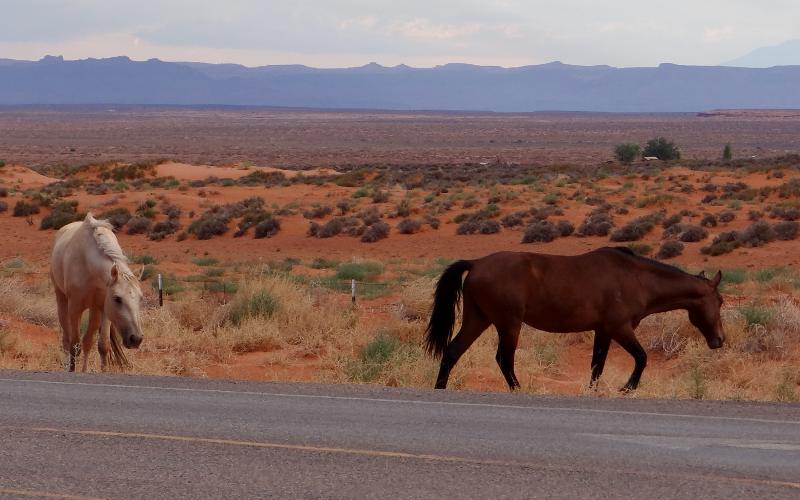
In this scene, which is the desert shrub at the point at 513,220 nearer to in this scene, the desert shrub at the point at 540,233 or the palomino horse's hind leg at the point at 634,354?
the desert shrub at the point at 540,233

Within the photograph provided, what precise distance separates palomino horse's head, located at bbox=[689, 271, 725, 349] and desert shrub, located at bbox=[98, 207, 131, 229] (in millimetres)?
32012

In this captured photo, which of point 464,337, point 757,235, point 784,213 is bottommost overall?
point 757,235

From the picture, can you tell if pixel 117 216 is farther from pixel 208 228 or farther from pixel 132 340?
pixel 132 340

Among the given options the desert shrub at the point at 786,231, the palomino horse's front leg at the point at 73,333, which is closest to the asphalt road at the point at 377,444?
the palomino horse's front leg at the point at 73,333

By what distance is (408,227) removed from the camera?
39.3 meters

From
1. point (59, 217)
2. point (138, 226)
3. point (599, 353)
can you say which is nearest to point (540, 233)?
point (138, 226)

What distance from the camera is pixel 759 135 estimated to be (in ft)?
463

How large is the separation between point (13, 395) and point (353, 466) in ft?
14.3

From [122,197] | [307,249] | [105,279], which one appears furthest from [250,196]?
[105,279]

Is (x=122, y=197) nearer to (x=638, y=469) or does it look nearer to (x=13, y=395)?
(x=13, y=395)

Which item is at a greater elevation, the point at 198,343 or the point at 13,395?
the point at 13,395

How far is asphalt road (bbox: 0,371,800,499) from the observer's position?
7.17m

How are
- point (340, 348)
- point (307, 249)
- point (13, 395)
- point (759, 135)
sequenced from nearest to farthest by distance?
point (13, 395), point (340, 348), point (307, 249), point (759, 135)

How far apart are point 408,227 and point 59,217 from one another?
13.3 m
